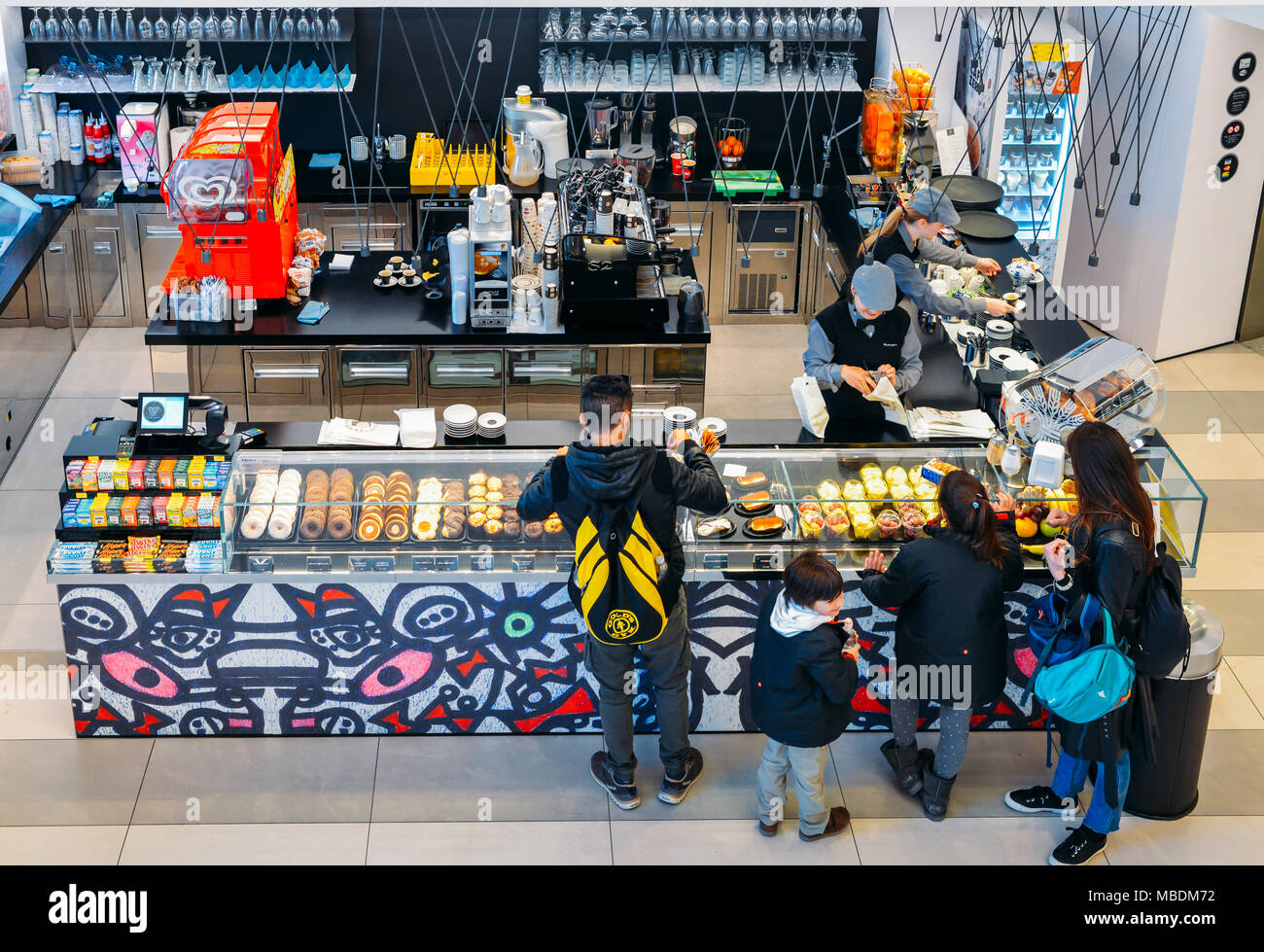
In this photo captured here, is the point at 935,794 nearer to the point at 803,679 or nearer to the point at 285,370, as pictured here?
the point at 803,679

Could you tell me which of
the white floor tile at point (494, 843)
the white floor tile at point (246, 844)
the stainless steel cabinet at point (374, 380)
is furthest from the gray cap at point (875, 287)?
the white floor tile at point (246, 844)

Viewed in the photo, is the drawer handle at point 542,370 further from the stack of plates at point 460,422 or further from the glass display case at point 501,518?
the glass display case at point 501,518

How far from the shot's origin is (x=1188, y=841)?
530 cm

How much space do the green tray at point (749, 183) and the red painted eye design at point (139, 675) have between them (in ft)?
16.3

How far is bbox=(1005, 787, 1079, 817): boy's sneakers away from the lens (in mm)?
5387

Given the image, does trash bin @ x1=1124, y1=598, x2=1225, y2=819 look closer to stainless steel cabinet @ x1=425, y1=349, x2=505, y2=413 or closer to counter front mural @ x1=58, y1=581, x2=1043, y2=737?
counter front mural @ x1=58, y1=581, x2=1043, y2=737

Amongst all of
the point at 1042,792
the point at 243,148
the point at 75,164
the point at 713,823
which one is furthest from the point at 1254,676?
the point at 75,164

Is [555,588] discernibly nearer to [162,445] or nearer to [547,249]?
[162,445]

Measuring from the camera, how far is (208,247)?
24.8ft

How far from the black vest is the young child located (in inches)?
60.5

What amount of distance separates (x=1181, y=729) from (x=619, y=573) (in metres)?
2.11

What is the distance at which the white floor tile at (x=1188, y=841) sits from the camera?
17.2ft

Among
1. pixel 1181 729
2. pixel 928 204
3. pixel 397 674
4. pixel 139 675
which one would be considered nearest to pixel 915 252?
pixel 928 204

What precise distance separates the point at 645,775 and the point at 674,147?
5.03 meters
